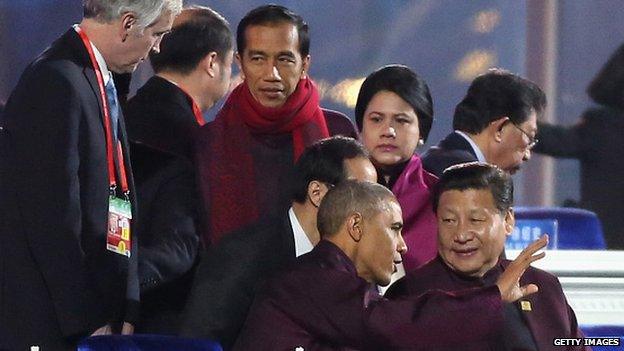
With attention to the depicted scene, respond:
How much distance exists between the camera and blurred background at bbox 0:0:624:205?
5.25m

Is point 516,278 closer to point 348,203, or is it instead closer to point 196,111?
point 348,203

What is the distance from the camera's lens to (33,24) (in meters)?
5.11

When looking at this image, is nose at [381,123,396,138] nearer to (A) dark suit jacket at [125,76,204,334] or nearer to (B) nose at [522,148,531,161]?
(A) dark suit jacket at [125,76,204,334]

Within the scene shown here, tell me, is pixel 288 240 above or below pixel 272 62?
below

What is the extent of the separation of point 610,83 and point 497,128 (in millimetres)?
676

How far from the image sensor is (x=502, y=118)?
16.3 ft

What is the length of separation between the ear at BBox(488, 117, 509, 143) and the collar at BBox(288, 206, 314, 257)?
4.16ft

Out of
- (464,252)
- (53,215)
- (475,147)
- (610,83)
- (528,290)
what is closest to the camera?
(53,215)

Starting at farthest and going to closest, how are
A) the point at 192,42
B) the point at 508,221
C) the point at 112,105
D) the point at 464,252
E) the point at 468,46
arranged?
the point at 468,46, the point at 192,42, the point at 508,221, the point at 464,252, the point at 112,105

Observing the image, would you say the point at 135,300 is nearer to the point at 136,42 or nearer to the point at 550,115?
the point at 136,42

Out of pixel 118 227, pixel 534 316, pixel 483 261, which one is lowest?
pixel 534 316

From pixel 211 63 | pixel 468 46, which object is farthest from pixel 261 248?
pixel 468 46

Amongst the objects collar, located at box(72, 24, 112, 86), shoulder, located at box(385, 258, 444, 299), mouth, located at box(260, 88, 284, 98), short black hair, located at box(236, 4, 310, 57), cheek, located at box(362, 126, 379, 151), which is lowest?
shoulder, located at box(385, 258, 444, 299)

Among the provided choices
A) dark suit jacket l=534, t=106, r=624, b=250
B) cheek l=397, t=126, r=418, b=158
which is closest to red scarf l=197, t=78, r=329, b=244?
cheek l=397, t=126, r=418, b=158
